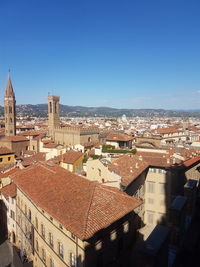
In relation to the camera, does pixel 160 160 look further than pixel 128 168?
Yes

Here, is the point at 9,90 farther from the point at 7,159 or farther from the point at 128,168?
the point at 128,168

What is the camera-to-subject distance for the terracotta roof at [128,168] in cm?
2069

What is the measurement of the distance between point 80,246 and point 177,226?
226 inches

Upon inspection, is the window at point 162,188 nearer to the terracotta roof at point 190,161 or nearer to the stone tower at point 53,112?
the terracotta roof at point 190,161

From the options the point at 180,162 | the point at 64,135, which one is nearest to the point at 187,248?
the point at 180,162

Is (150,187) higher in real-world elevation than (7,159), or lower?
higher

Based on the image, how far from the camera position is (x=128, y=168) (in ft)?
75.9

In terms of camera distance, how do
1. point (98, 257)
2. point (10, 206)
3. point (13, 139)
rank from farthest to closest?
point (13, 139), point (10, 206), point (98, 257)

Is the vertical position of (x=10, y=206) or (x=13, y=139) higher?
(x=13, y=139)

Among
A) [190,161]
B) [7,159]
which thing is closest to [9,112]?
[7,159]

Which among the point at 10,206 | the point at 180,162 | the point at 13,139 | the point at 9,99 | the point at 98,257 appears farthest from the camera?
the point at 9,99

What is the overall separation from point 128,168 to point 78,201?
9.04 metres

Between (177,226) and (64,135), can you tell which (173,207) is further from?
(64,135)

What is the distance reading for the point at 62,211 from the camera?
14383mm
